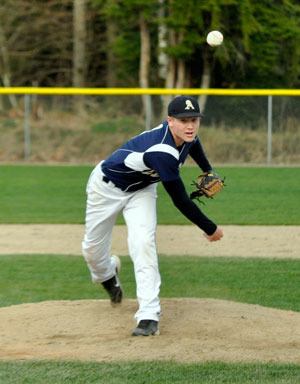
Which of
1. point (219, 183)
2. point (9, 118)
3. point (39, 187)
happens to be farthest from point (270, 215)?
point (9, 118)

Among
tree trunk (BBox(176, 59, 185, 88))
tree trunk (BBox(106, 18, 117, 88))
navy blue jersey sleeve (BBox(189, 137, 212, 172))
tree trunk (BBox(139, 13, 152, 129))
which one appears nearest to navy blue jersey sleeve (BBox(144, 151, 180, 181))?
navy blue jersey sleeve (BBox(189, 137, 212, 172))

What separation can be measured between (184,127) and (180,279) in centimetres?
295

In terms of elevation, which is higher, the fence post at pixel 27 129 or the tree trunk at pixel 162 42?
the tree trunk at pixel 162 42

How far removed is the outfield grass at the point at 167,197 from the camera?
508 inches

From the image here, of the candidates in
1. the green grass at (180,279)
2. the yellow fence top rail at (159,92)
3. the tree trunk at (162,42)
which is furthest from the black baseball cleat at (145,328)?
the tree trunk at (162,42)

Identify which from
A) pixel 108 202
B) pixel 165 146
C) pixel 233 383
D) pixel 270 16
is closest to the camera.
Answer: pixel 233 383

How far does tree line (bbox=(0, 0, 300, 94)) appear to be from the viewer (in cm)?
2477

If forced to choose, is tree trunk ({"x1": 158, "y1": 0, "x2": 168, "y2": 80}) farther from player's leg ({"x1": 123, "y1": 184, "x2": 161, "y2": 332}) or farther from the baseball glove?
player's leg ({"x1": 123, "y1": 184, "x2": 161, "y2": 332})

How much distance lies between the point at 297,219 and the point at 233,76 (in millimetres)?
14085

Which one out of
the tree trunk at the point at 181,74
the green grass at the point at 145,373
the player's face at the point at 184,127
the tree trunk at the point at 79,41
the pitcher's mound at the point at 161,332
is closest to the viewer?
the green grass at the point at 145,373

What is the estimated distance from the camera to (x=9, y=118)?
2291 centimetres

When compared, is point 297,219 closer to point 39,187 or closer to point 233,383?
point 39,187

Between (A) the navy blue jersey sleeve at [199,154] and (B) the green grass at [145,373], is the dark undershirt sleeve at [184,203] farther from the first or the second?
(B) the green grass at [145,373]

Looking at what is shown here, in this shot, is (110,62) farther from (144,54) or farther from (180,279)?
(180,279)
